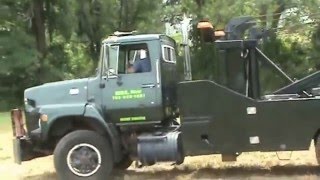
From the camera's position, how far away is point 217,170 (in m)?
10.5

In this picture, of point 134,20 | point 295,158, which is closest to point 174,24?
point 134,20

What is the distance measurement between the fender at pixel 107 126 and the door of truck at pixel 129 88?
0.41ft

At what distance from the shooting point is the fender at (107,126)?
951cm

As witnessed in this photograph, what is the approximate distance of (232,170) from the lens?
34.4ft

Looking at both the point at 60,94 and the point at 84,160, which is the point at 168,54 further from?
the point at 84,160

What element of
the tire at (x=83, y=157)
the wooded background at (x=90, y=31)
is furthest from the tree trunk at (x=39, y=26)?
the tire at (x=83, y=157)

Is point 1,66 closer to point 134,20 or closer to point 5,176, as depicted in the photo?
point 134,20

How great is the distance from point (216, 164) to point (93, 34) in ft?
84.9

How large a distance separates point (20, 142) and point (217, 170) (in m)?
3.26

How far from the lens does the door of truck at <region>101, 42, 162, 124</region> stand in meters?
9.44

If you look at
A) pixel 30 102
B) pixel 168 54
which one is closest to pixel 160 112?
pixel 168 54

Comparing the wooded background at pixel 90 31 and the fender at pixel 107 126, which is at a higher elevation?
the wooded background at pixel 90 31

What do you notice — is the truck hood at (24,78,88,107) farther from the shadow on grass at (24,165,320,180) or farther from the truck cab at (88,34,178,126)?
the shadow on grass at (24,165,320,180)

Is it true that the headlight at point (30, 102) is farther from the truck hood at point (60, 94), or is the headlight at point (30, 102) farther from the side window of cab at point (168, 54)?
the side window of cab at point (168, 54)
